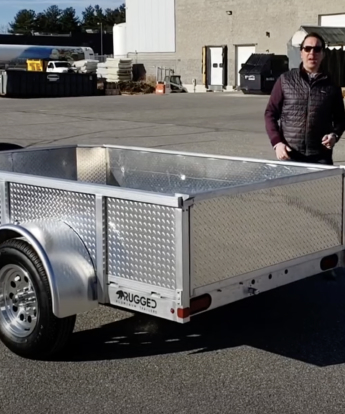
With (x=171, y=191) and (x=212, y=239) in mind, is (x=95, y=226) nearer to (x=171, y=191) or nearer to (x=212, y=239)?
(x=212, y=239)

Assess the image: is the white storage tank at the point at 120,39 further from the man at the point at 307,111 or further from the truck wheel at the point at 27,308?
the truck wheel at the point at 27,308

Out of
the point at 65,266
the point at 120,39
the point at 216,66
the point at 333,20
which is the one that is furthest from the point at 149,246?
the point at 120,39

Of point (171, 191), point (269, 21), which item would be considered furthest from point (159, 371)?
point (269, 21)

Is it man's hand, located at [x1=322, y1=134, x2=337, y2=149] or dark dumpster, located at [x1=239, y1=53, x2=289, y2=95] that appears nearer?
man's hand, located at [x1=322, y1=134, x2=337, y2=149]

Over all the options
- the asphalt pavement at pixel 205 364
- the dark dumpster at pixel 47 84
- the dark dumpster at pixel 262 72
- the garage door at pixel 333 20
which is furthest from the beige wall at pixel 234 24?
the asphalt pavement at pixel 205 364

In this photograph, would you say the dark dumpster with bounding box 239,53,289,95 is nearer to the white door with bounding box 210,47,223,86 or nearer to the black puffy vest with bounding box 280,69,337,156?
the white door with bounding box 210,47,223,86

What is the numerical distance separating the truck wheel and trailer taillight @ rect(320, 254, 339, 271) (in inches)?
71.3

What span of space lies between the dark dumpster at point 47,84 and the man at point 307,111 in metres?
36.1

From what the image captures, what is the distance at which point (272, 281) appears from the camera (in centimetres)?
504

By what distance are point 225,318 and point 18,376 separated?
183cm

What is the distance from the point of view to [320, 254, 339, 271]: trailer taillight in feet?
17.9

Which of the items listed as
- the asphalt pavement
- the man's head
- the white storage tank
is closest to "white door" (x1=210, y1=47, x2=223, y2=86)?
the white storage tank

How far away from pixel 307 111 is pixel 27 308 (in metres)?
3.07

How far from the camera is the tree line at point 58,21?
162 m
